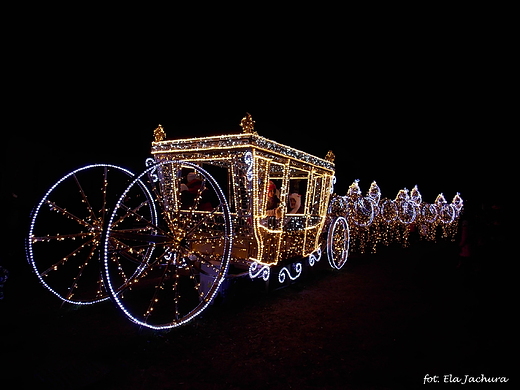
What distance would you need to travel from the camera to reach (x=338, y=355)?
3.63m

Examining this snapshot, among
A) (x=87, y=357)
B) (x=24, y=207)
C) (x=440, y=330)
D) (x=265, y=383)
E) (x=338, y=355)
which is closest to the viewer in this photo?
(x=265, y=383)

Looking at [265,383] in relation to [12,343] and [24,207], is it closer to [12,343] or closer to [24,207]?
[12,343]

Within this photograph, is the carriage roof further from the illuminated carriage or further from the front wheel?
the front wheel

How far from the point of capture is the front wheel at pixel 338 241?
7.58 metres

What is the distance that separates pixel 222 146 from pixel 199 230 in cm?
141

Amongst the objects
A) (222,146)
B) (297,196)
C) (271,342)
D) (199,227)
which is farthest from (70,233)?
(271,342)

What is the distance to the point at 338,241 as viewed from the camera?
842cm

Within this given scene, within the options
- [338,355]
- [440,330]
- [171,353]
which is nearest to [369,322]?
[440,330]

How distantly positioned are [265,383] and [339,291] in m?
3.55

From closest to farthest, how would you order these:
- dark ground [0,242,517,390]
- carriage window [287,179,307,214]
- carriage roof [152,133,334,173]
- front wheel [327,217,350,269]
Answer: dark ground [0,242,517,390] → carriage roof [152,133,334,173] → carriage window [287,179,307,214] → front wheel [327,217,350,269]

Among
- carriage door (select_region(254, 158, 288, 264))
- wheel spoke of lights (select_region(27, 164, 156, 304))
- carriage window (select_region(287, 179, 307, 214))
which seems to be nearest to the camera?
carriage door (select_region(254, 158, 288, 264))

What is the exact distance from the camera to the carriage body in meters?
4.57

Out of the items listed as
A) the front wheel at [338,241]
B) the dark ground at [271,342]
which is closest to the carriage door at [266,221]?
the dark ground at [271,342]

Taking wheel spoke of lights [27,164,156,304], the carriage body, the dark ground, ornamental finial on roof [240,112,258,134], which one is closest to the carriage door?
the carriage body
